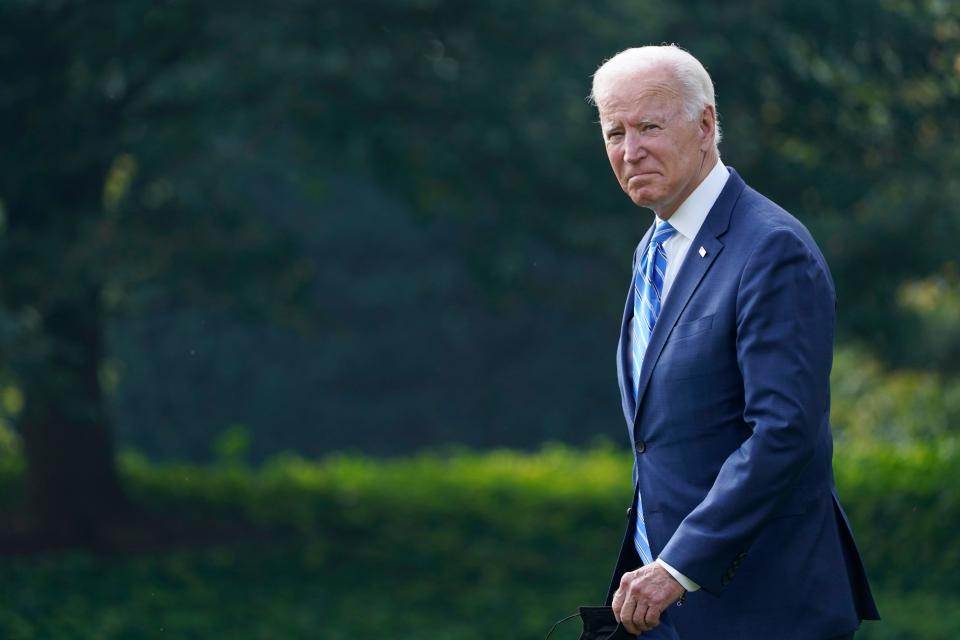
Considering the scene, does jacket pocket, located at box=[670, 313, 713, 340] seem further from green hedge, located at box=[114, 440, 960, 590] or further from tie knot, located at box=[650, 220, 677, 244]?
green hedge, located at box=[114, 440, 960, 590]

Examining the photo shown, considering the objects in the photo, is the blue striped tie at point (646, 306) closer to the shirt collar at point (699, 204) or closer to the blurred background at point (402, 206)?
the shirt collar at point (699, 204)

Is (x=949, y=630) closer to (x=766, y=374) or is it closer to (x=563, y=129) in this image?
(x=563, y=129)

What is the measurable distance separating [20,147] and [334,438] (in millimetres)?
15266

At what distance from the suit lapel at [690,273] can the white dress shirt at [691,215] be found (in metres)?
0.02

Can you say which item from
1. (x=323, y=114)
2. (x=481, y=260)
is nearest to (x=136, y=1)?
(x=323, y=114)

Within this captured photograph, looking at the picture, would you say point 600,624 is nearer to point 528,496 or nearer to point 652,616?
point 652,616

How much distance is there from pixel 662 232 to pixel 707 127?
269 millimetres

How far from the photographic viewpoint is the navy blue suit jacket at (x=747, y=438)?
8.98 ft

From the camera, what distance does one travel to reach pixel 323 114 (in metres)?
8.92

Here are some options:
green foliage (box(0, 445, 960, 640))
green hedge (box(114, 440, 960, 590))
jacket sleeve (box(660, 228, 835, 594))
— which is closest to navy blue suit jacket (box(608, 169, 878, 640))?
jacket sleeve (box(660, 228, 835, 594))

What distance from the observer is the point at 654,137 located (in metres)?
2.96

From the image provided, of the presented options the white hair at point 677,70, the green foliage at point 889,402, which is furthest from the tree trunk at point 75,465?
the white hair at point 677,70

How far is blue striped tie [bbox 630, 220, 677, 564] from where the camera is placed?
312 cm

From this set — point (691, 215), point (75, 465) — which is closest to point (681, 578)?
point (691, 215)
